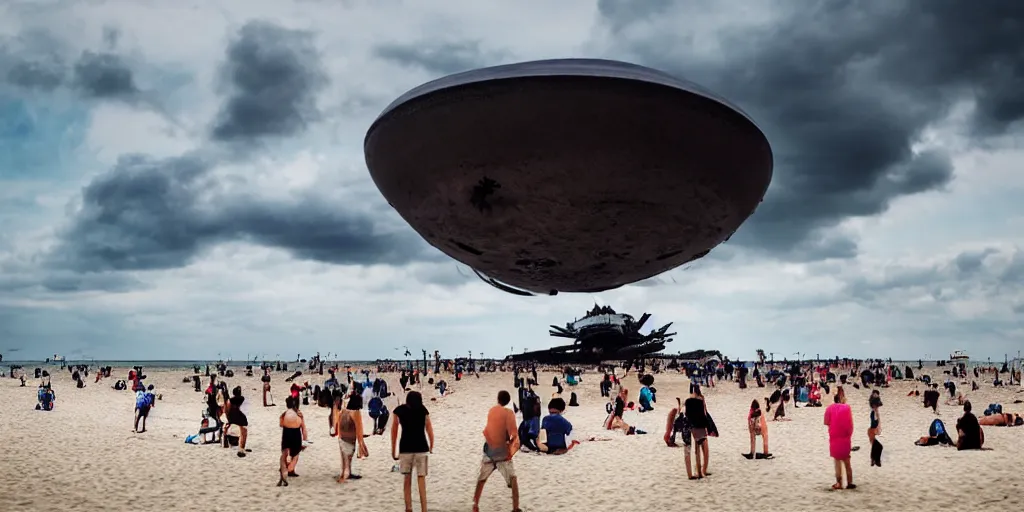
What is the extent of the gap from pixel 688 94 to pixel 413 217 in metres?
1.18

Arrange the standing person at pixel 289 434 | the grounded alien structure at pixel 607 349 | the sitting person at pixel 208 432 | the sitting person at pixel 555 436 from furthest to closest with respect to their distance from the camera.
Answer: the grounded alien structure at pixel 607 349
the sitting person at pixel 208 432
the sitting person at pixel 555 436
the standing person at pixel 289 434

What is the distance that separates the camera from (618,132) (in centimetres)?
193

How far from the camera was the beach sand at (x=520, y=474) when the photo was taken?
9.48 m

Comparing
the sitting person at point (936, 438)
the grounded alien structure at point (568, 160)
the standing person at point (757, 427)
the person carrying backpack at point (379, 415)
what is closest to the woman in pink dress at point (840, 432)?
the standing person at point (757, 427)

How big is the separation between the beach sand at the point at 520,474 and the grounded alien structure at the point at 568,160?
297 inches

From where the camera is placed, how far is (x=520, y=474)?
11.6m

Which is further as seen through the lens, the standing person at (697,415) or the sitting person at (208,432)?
the sitting person at (208,432)

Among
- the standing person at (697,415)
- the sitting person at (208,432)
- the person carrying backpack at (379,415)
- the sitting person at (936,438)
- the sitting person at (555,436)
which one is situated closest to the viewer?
the standing person at (697,415)

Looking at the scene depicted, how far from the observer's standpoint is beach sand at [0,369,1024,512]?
948 cm

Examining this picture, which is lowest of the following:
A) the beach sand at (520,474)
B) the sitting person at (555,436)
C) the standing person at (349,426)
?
the beach sand at (520,474)

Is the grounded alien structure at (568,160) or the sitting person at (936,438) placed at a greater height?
the grounded alien structure at (568,160)

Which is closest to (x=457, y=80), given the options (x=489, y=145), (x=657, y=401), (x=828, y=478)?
(x=489, y=145)

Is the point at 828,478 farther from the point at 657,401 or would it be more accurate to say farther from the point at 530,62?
the point at 657,401

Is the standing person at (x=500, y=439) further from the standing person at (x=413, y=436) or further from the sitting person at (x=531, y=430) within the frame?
the sitting person at (x=531, y=430)
